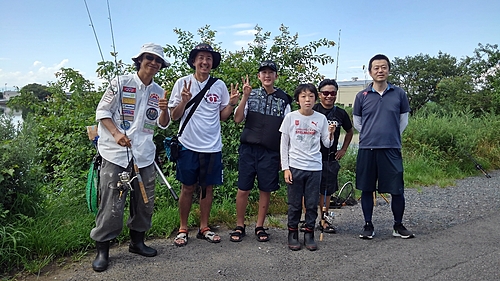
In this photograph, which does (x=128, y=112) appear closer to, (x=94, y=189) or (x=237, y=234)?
(x=94, y=189)

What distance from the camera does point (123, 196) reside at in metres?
3.72

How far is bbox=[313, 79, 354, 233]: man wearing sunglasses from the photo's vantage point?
4.81 metres

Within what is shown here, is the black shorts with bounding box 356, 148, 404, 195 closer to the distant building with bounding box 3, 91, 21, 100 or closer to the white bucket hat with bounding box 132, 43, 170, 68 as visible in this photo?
the white bucket hat with bounding box 132, 43, 170, 68

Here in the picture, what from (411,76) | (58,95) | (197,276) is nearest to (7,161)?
(197,276)

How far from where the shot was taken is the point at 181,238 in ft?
14.2

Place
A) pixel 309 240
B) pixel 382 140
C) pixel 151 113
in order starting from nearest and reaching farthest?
pixel 151 113
pixel 309 240
pixel 382 140

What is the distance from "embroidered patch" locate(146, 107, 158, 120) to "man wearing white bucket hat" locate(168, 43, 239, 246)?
0.25m

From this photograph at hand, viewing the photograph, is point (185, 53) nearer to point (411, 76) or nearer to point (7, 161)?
point (7, 161)

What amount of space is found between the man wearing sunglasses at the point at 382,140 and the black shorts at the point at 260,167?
1160 millimetres

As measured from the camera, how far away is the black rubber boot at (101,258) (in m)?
3.60

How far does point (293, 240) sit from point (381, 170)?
1.40 m

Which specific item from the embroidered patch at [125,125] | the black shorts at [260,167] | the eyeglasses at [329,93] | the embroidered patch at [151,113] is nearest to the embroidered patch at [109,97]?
the embroidered patch at [125,125]

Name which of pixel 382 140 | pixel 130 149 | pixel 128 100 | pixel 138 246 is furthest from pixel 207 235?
pixel 382 140

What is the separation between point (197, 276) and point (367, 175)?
2410 mm
